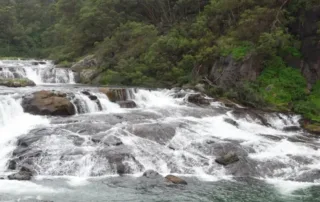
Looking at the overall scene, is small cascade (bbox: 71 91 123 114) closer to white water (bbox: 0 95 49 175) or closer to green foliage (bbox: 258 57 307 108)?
white water (bbox: 0 95 49 175)

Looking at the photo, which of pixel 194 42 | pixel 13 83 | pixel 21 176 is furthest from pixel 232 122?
pixel 13 83

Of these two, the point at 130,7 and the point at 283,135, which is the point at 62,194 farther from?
the point at 130,7

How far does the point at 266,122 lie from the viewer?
76.9 ft

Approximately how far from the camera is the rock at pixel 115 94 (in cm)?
2499

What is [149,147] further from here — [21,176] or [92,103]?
[92,103]

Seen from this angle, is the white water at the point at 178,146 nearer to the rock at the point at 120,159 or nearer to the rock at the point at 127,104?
the rock at the point at 120,159

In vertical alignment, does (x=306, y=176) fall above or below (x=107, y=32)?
below

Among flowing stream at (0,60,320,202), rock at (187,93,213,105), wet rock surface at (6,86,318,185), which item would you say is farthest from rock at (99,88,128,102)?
rock at (187,93,213,105)

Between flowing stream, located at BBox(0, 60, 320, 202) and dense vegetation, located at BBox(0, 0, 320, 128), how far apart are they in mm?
4184

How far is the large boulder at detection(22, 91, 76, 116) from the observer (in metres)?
21.1

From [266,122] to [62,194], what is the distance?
13.9 metres

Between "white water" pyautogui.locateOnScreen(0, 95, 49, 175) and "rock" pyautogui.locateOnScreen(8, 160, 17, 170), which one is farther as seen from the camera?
"white water" pyautogui.locateOnScreen(0, 95, 49, 175)

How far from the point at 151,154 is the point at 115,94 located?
357 inches

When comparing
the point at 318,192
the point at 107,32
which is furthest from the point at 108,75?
the point at 318,192
